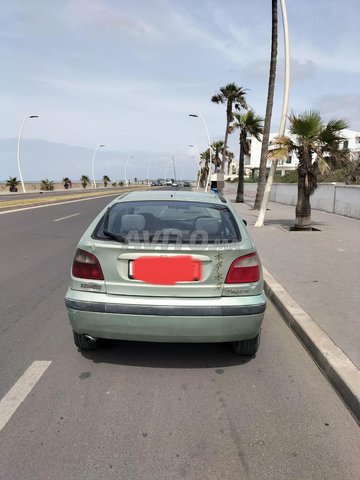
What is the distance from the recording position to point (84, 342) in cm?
362

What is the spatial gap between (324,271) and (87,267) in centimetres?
456

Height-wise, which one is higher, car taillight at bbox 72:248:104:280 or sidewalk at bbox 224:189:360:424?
car taillight at bbox 72:248:104:280

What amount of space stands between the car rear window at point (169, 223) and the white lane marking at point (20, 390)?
122 cm

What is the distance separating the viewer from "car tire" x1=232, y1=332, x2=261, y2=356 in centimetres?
356

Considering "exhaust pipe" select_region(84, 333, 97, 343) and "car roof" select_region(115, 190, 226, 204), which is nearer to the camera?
"exhaust pipe" select_region(84, 333, 97, 343)

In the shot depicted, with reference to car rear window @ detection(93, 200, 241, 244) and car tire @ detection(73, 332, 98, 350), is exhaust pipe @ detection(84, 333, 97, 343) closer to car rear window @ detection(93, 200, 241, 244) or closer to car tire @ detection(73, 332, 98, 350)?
car tire @ detection(73, 332, 98, 350)

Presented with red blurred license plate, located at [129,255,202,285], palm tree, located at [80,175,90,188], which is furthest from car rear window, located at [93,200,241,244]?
palm tree, located at [80,175,90,188]

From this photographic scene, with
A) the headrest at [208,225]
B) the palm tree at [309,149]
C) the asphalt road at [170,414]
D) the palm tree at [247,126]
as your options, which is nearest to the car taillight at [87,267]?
the asphalt road at [170,414]

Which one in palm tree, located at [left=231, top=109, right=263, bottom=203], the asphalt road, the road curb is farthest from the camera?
palm tree, located at [left=231, top=109, right=263, bottom=203]

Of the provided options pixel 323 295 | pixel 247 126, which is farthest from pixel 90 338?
pixel 247 126

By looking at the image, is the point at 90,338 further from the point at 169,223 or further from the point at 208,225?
the point at 208,225

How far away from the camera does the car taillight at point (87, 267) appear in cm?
327

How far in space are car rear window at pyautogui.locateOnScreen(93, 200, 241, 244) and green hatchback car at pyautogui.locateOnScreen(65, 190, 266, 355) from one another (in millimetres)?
28

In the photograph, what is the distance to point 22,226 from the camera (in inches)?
528
